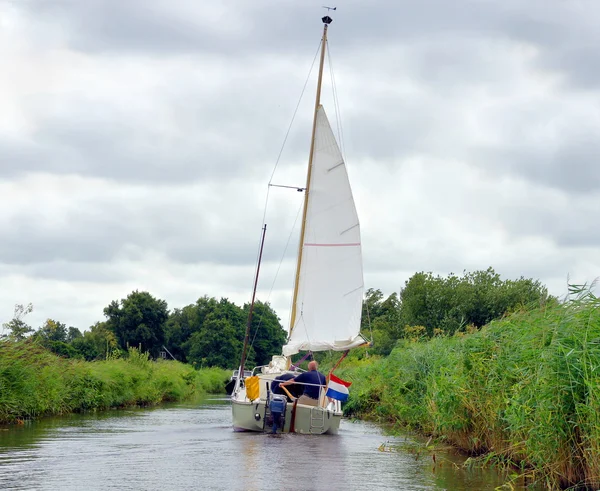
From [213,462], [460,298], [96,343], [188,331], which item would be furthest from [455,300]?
[188,331]

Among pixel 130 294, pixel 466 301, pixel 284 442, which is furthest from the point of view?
pixel 130 294

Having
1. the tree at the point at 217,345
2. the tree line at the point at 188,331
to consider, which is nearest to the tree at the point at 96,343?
the tree line at the point at 188,331

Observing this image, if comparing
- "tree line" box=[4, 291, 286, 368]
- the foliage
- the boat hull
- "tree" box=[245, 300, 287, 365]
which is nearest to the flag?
the boat hull

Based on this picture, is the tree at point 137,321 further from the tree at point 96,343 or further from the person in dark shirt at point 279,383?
the person in dark shirt at point 279,383

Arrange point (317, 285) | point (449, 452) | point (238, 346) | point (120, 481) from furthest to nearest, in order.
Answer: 1. point (238, 346)
2. point (317, 285)
3. point (449, 452)
4. point (120, 481)

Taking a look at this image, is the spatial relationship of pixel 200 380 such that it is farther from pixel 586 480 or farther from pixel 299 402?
pixel 586 480

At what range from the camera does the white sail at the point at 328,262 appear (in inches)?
1068

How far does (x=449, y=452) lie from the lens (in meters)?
18.0

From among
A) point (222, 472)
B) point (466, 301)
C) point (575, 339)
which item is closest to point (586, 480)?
point (575, 339)

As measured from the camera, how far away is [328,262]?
28109mm

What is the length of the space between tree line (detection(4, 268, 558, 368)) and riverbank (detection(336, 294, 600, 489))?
1470 cm

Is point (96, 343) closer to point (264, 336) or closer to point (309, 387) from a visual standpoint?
point (264, 336)

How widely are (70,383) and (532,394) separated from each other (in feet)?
73.3

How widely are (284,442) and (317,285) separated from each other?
923 centimetres
